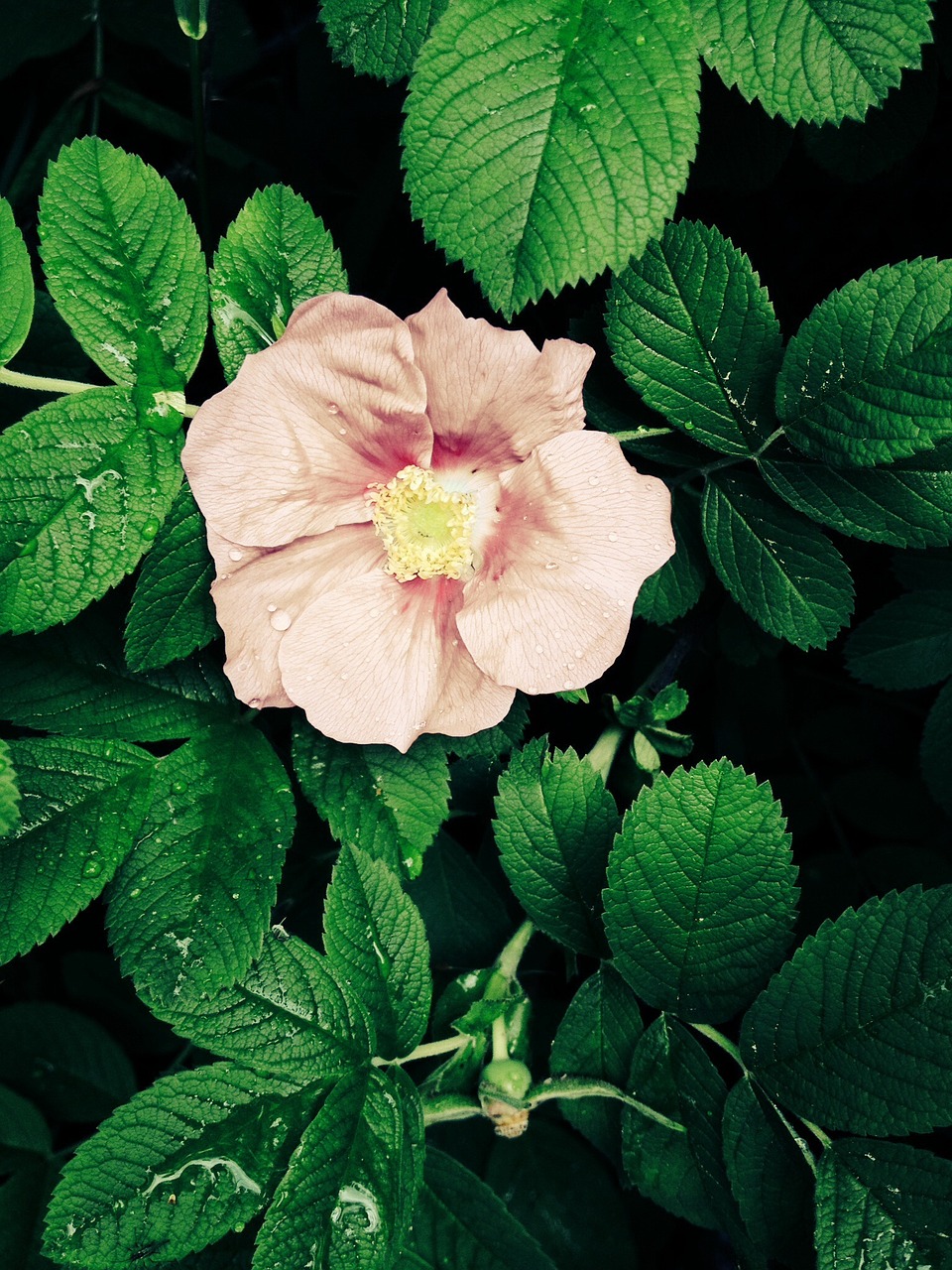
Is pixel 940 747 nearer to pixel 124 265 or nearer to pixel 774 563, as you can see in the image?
pixel 774 563

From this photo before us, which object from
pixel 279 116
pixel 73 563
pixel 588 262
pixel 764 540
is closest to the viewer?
pixel 588 262

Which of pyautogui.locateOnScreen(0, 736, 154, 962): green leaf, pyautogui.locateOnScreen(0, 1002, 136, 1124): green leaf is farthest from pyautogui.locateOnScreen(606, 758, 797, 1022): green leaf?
pyautogui.locateOnScreen(0, 1002, 136, 1124): green leaf

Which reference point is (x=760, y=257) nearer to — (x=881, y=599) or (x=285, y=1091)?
(x=881, y=599)

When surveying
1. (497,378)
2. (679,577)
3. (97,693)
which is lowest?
(97,693)

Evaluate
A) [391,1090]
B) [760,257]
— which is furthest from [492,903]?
[760,257]

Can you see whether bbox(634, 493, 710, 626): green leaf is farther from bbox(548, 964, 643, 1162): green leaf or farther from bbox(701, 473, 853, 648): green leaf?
bbox(548, 964, 643, 1162): green leaf

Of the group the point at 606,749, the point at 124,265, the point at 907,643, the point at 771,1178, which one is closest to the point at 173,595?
the point at 124,265
